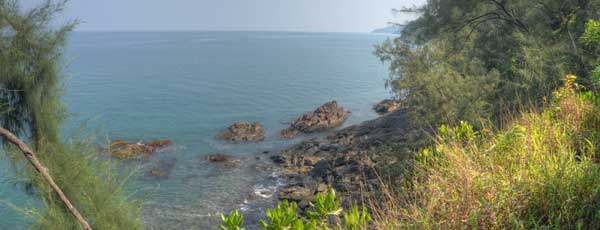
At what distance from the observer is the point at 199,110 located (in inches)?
1678

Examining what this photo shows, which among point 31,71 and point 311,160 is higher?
point 31,71

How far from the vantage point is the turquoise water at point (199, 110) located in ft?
68.2

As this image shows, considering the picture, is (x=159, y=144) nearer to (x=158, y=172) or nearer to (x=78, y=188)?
(x=158, y=172)

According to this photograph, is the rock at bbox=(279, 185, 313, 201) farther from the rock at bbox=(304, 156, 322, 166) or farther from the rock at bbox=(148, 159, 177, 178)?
the rock at bbox=(148, 159, 177, 178)

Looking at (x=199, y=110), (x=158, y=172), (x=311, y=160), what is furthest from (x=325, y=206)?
(x=199, y=110)

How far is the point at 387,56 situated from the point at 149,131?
20.8 m

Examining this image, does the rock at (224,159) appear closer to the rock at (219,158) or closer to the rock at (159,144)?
the rock at (219,158)

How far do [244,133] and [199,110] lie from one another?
1104cm

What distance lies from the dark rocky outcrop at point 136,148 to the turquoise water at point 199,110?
3.88ft

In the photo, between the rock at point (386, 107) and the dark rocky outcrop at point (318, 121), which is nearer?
the dark rocky outcrop at point (318, 121)

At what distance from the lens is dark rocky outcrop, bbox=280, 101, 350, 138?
115 ft

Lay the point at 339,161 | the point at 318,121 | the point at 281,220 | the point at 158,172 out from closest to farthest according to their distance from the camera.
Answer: the point at 281,220
the point at 339,161
the point at 158,172
the point at 318,121

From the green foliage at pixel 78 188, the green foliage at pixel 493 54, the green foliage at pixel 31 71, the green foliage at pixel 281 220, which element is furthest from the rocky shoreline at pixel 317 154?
the green foliage at pixel 281 220

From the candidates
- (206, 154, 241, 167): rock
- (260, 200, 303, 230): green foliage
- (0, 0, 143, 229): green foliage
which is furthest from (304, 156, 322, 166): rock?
(260, 200, 303, 230): green foliage
